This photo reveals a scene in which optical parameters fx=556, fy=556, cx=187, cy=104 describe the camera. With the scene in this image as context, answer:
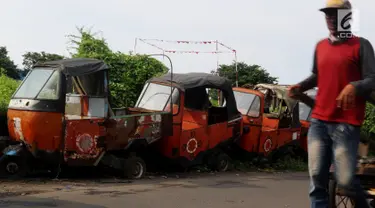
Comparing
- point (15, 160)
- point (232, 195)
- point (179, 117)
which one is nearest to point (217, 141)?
point (179, 117)

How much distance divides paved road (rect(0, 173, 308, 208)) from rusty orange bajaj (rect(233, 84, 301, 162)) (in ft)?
8.97

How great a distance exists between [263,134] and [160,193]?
621cm

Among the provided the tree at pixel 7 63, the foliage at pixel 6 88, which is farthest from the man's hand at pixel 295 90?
the tree at pixel 7 63

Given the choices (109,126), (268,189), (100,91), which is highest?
(100,91)

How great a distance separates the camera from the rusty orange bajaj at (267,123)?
582 inches

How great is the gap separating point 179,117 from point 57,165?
10.1ft

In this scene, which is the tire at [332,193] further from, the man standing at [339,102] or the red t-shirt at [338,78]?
the red t-shirt at [338,78]

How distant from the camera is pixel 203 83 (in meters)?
13.4

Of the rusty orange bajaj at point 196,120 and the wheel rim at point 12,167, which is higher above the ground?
the rusty orange bajaj at point 196,120

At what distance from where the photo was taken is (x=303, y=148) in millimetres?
16875

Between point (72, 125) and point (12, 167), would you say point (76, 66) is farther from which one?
point (12, 167)

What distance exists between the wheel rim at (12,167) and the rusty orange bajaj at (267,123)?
619 cm

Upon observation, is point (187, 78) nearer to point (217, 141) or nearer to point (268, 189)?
point (217, 141)

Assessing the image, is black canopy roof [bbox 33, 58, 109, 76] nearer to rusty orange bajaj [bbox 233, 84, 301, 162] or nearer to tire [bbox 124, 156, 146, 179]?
tire [bbox 124, 156, 146, 179]
